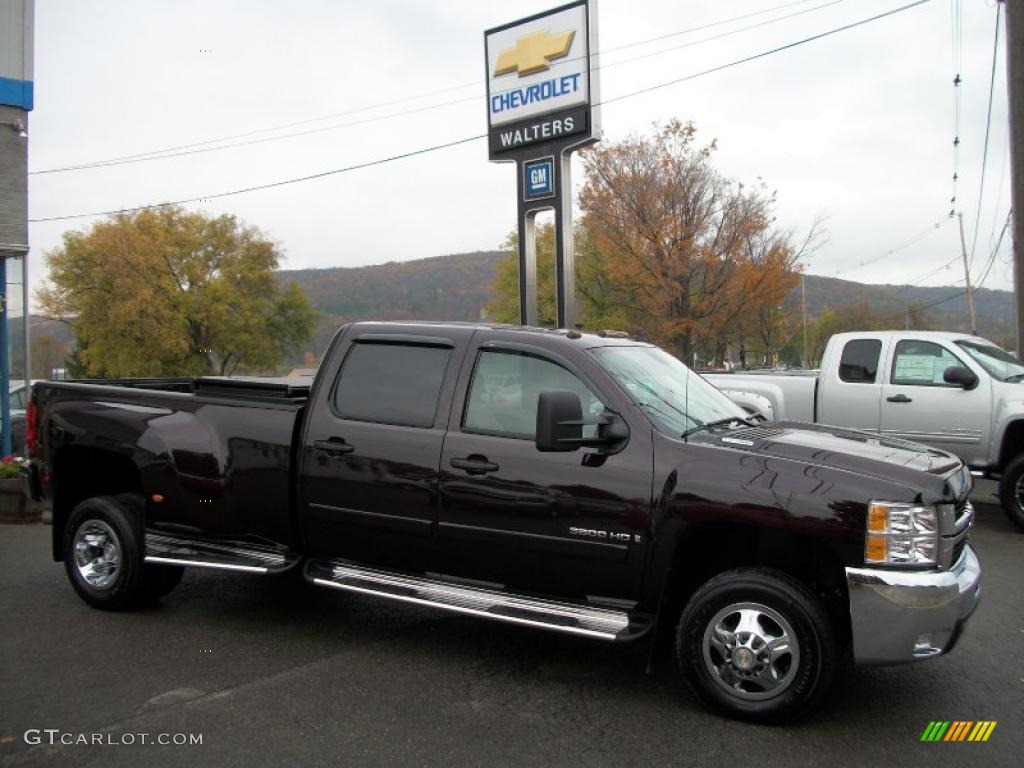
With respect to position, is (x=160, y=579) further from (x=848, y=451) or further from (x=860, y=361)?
(x=860, y=361)

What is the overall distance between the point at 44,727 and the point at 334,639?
64.4 inches

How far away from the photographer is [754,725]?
3.79m

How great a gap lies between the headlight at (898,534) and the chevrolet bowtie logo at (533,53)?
1202 cm

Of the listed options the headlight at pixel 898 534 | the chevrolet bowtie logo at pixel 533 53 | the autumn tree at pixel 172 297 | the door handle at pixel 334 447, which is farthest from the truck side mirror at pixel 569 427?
the autumn tree at pixel 172 297

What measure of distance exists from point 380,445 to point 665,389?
5.45 ft

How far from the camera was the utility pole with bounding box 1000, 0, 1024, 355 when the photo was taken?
11961 millimetres

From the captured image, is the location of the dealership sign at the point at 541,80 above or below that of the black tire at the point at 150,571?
above

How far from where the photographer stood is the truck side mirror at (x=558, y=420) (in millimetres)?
3963

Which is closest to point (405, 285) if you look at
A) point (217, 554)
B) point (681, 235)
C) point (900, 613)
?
point (681, 235)

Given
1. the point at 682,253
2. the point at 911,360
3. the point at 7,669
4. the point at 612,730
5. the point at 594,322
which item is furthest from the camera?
the point at 594,322

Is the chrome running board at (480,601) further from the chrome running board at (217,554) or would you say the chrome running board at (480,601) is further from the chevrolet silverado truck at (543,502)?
the chrome running board at (217,554)

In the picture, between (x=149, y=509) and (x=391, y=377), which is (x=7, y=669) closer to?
(x=149, y=509)

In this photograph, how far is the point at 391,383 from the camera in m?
4.88

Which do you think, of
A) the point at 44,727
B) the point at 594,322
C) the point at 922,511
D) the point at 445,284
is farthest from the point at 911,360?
the point at 445,284
